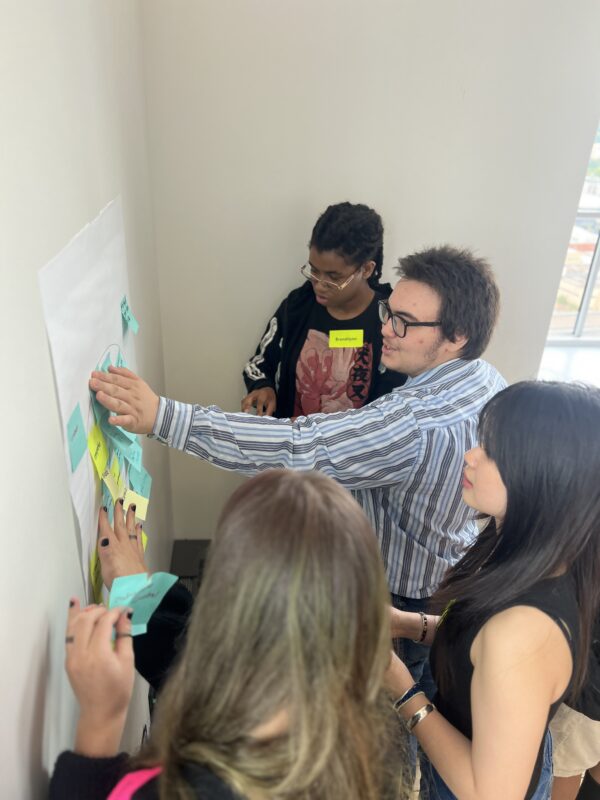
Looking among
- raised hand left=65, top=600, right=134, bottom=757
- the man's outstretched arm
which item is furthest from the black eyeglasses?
raised hand left=65, top=600, right=134, bottom=757

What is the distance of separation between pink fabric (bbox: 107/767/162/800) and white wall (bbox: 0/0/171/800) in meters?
0.11

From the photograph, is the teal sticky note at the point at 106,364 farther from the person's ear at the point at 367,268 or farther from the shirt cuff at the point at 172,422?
the person's ear at the point at 367,268

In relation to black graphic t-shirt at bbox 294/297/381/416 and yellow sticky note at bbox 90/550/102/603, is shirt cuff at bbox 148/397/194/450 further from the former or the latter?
black graphic t-shirt at bbox 294/297/381/416

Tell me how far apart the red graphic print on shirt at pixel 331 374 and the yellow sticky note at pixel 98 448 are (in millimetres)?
1116

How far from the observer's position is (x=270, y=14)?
1.77 m

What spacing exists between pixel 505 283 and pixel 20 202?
1.98 meters

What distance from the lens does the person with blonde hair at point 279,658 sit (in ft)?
1.88

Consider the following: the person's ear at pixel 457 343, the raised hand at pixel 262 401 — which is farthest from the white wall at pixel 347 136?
the person's ear at pixel 457 343

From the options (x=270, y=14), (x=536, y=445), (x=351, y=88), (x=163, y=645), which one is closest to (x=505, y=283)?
(x=351, y=88)

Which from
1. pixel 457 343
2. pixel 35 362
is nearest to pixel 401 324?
pixel 457 343

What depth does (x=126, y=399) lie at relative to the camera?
96 centimetres

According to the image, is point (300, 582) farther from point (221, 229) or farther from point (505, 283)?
point (505, 283)

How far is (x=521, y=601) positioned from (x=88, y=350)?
2.43ft

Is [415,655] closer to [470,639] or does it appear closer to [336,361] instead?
[470,639]
